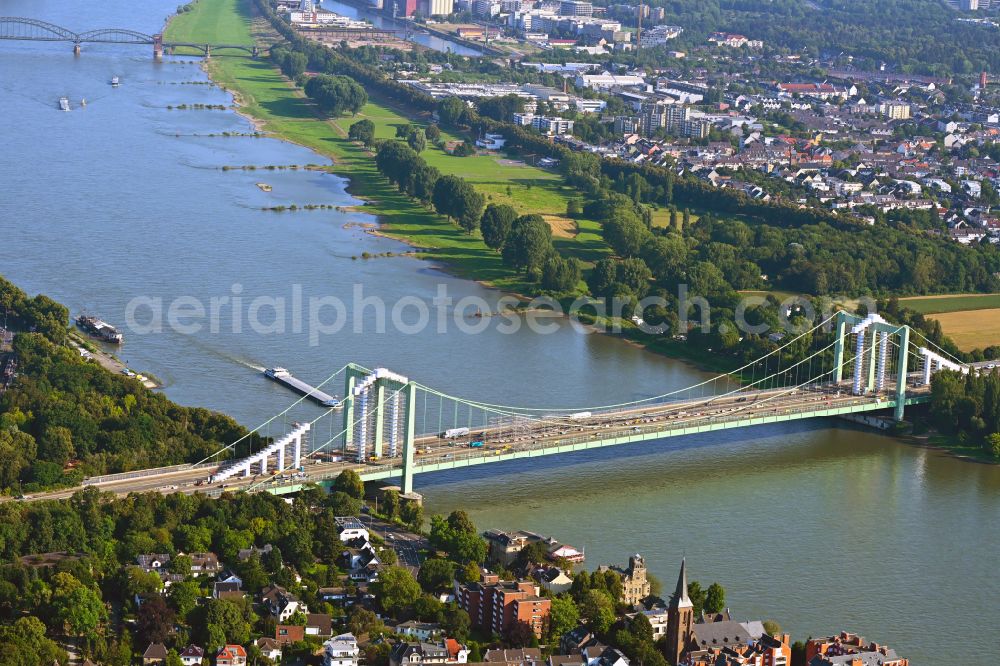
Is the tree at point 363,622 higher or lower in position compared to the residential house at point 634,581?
lower

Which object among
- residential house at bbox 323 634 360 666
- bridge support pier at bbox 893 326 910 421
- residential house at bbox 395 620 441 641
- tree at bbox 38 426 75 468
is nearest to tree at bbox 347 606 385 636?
residential house at bbox 395 620 441 641

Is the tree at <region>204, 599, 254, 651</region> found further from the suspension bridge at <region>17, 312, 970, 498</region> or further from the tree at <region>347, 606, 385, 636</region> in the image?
the suspension bridge at <region>17, 312, 970, 498</region>

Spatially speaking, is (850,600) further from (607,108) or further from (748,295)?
(607,108)

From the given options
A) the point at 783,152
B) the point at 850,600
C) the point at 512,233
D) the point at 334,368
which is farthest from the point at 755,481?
the point at 783,152

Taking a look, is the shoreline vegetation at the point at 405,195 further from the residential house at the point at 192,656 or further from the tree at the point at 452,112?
the residential house at the point at 192,656

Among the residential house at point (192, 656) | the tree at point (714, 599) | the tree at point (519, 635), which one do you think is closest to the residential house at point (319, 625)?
the residential house at point (192, 656)

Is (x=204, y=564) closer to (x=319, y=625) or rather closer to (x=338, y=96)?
(x=319, y=625)
